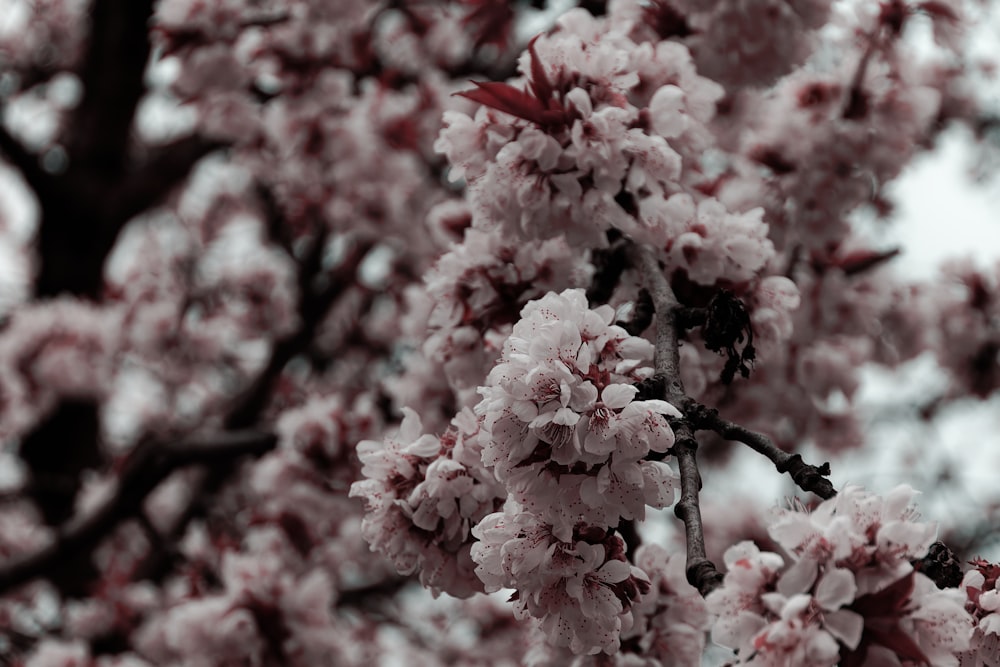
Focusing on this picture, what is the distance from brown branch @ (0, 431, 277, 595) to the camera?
11.3 ft

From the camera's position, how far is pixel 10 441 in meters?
5.74

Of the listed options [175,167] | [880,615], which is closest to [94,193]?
[175,167]

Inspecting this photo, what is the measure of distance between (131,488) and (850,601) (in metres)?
3.12

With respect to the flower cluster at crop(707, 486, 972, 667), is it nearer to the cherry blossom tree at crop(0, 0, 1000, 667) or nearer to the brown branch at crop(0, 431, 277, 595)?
the cherry blossom tree at crop(0, 0, 1000, 667)

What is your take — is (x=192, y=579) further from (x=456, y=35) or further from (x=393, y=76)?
(x=456, y=35)

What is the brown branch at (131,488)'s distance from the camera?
3.44 metres

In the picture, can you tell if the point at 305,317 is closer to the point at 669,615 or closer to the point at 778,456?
the point at 669,615

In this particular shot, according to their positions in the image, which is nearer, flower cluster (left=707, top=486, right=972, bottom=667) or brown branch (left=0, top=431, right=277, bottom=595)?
flower cluster (left=707, top=486, right=972, bottom=667)

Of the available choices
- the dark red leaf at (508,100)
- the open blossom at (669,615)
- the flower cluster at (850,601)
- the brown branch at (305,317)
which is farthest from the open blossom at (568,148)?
the brown branch at (305,317)

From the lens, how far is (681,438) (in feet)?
4.00

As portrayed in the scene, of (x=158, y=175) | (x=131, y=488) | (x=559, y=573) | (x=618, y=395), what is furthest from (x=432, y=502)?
(x=158, y=175)

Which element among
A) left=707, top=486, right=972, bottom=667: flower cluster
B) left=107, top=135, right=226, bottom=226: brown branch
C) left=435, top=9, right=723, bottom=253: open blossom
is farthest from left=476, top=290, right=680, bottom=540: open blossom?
left=107, top=135, right=226, bottom=226: brown branch

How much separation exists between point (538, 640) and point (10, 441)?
16.6 ft

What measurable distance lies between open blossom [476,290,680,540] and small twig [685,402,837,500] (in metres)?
0.07
